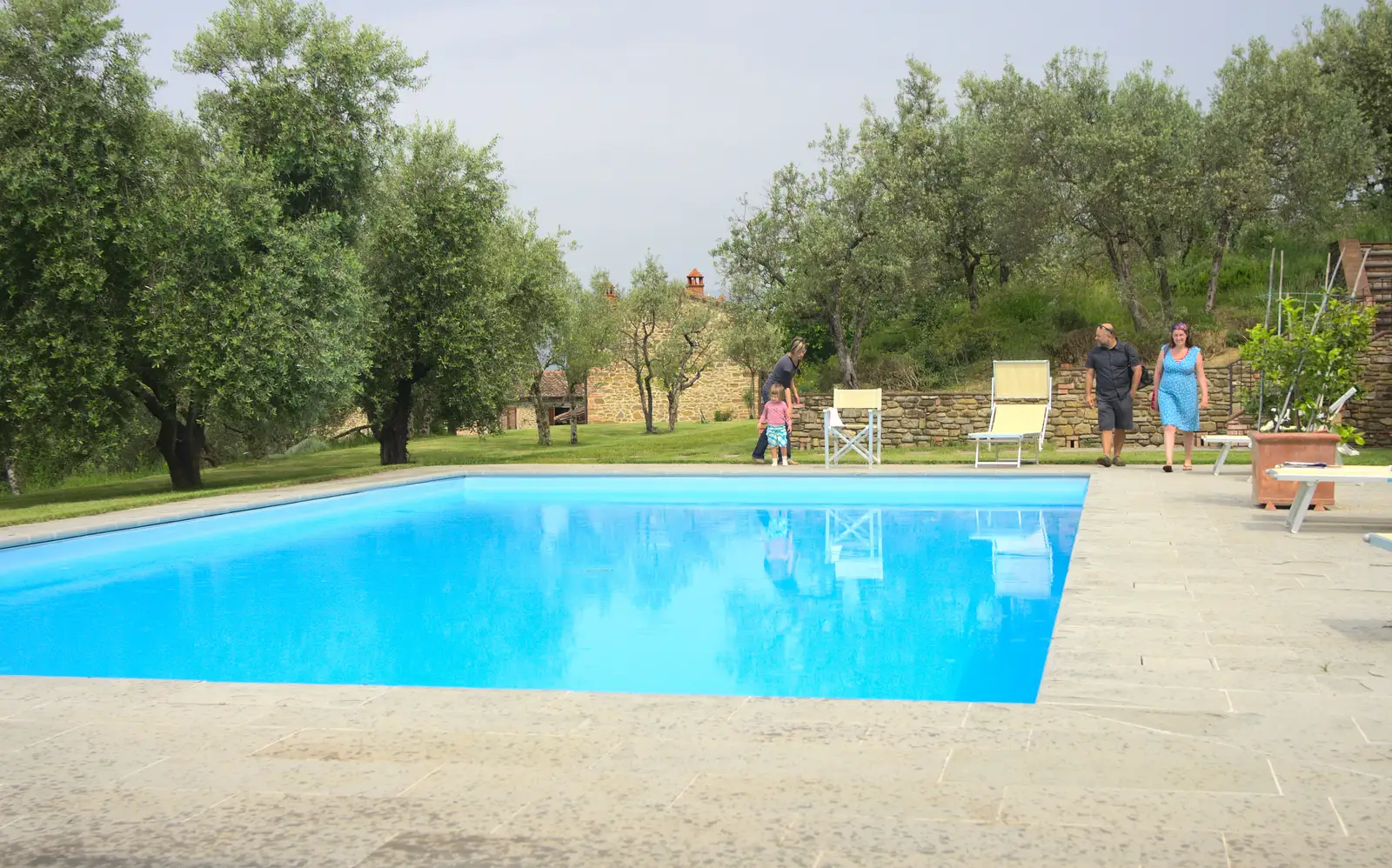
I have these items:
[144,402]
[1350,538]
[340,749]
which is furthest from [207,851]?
[144,402]

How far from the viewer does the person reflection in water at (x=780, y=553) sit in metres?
7.28

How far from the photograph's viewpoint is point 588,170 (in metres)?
24.4

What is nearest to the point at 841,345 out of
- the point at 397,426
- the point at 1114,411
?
the point at 397,426

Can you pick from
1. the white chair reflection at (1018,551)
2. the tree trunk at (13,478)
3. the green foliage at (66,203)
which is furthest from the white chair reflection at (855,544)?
the tree trunk at (13,478)

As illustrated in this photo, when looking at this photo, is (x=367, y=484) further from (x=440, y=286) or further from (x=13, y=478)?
(x=13, y=478)

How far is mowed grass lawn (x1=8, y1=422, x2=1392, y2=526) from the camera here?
41.9 ft

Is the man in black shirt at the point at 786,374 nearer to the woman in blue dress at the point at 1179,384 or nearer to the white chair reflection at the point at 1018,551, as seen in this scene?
the white chair reflection at the point at 1018,551

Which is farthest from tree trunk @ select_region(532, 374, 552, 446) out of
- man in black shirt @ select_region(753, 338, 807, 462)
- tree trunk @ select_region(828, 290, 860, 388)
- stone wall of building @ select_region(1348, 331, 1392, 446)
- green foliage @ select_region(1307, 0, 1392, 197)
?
green foliage @ select_region(1307, 0, 1392, 197)

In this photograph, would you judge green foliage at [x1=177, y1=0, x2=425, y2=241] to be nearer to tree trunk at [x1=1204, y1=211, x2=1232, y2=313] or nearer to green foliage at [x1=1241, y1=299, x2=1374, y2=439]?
green foliage at [x1=1241, y1=299, x2=1374, y2=439]

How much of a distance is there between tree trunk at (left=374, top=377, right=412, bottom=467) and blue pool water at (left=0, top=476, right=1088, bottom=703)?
6.50m

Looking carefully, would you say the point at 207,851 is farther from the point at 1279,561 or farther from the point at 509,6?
the point at 509,6

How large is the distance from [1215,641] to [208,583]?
657 cm

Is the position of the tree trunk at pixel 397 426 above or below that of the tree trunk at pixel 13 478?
above

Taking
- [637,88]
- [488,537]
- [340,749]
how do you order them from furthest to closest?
[637,88] → [488,537] → [340,749]
